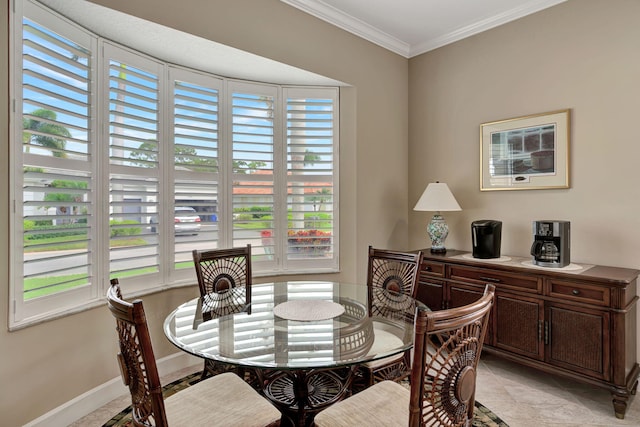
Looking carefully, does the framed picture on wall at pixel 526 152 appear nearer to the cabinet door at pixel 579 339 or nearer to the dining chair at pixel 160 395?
the cabinet door at pixel 579 339

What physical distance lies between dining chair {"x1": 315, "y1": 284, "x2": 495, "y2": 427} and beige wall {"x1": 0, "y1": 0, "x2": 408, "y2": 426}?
1687mm

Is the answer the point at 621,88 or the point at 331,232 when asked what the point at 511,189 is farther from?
the point at 331,232

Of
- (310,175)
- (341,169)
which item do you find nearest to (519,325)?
(341,169)

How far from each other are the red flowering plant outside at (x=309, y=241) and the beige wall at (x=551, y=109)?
1074 millimetres

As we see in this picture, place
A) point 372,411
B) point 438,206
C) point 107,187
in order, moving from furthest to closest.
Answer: point 438,206, point 107,187, point 372,411

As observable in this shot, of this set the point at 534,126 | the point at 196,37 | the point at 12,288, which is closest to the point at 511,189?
the point at 534,126

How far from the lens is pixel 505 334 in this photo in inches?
106

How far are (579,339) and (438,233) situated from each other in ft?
4.27

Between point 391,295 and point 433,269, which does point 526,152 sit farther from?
point 391,295

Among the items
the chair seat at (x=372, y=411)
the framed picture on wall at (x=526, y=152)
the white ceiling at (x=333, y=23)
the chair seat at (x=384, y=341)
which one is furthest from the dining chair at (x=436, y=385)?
the white ceiling at (x=333, y=23)

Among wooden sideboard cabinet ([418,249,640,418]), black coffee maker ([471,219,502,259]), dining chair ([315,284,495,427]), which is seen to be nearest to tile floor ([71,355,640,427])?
wooden sideboard cabinet ([418,249,640,418])

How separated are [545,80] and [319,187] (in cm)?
212

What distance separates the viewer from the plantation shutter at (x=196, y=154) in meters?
2.90

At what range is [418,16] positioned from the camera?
3188 mm
